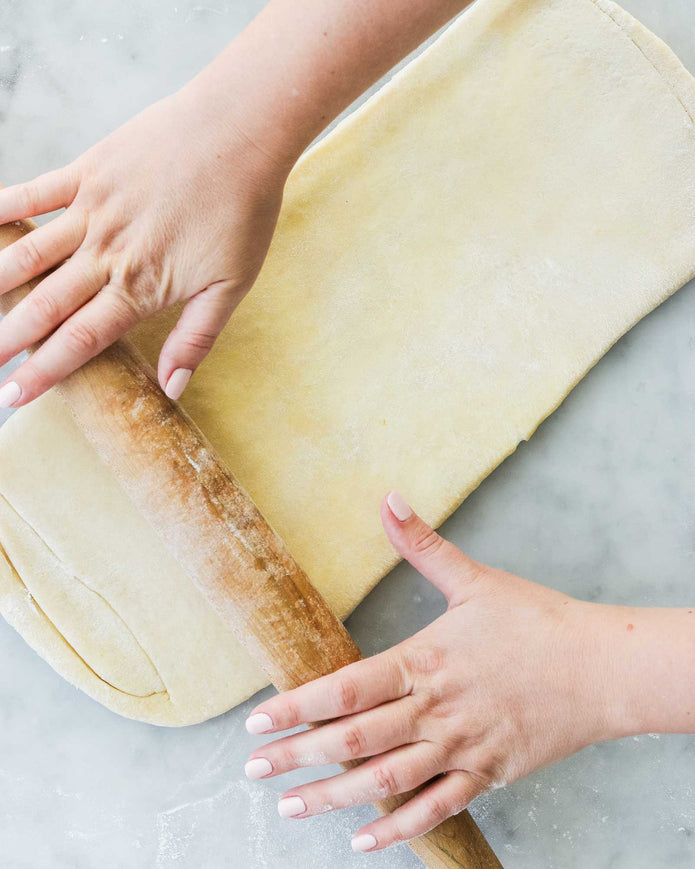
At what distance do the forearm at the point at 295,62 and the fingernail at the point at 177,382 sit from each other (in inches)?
14.5

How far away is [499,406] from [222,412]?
21.0 inches

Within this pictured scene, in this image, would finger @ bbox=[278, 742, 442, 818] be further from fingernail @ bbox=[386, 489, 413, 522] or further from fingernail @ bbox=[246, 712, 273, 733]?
fingernail @ bbox=[386, 489, 413, 522]

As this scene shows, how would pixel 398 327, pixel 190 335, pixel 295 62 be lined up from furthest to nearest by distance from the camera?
1. pixel 398 327
2. pixel 190 335
3. pixel 295 62

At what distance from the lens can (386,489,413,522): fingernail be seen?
121 cm

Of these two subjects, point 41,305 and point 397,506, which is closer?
point 41,305

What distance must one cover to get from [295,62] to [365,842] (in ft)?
4.02

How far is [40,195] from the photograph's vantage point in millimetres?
1121

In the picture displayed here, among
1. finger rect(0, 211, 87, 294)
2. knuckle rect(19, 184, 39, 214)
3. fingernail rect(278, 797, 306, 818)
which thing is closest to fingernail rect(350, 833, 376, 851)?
fingernail rect(278, 797, 306, 818)

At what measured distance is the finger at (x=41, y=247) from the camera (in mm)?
1086

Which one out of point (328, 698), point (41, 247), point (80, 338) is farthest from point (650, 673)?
point (41, 247)

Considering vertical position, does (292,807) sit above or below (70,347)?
below

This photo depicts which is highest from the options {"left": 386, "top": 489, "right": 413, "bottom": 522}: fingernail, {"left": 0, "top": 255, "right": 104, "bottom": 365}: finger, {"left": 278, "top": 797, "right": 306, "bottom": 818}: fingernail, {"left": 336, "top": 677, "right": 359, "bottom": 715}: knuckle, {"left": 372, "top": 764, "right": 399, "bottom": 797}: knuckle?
{"left": 0, "top": 255, "right": 104, "bottom": 365}: finger

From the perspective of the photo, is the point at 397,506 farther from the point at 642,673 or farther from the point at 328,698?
the point at 642,673

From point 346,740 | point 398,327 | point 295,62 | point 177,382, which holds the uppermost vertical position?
point 295,62
